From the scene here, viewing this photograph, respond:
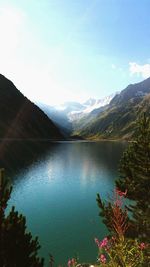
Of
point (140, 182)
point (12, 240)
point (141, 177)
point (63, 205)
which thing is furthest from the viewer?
point (63, 205)

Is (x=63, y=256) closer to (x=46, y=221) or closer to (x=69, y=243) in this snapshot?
(x=69, y=243)

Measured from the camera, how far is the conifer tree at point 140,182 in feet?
67.9

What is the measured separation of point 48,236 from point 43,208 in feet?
45.6

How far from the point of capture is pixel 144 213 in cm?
2100

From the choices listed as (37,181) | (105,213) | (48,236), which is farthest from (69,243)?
(37,181)

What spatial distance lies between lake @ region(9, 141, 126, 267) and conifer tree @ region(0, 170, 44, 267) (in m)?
5.28

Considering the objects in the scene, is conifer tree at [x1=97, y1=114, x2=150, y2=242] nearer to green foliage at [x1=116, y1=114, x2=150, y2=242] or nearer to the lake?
green foliage at [x1=116, y1=114, x2=150, y2=242]

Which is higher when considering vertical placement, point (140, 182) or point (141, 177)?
point (141, 177)

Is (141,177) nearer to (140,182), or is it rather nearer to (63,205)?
(140,182)

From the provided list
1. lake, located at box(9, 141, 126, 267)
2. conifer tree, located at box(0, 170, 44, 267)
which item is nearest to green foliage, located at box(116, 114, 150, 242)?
lake, located at box(9, 141, 126, 267)

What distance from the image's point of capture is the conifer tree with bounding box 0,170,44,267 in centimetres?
1140

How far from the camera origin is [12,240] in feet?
39.9

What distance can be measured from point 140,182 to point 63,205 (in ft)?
106

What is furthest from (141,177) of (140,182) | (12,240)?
(12,240)
